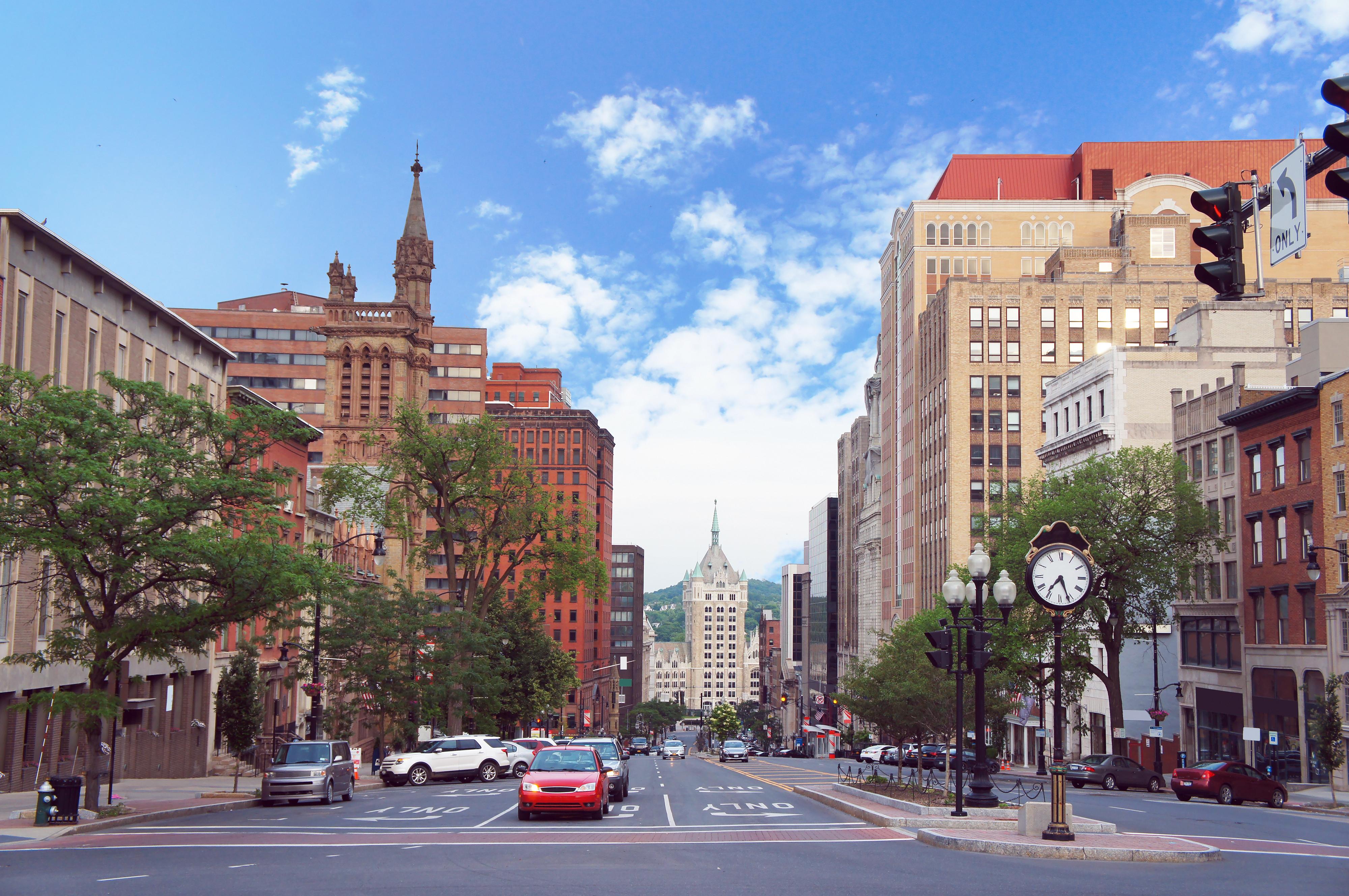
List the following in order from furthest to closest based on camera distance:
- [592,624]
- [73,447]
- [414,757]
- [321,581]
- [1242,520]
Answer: [592,624], [1242,520], [414,757], [321,581], [73,447]

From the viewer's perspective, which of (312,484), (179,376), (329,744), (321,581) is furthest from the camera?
(312,484)

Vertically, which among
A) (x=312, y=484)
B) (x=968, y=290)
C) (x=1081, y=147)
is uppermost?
(x=1081, y=147)

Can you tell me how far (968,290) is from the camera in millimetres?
Answer: 102438

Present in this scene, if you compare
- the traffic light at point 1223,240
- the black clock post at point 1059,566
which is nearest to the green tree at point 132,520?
the black clock post at point 1059,566

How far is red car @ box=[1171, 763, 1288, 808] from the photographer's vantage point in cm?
3959

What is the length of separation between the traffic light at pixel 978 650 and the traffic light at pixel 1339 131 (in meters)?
15.1

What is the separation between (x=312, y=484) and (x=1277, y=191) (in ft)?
212

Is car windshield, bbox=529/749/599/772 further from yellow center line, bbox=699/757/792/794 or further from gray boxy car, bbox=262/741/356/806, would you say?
yellow center line, bbox=699/757/792/794

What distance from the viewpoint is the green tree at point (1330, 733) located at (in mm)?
41312

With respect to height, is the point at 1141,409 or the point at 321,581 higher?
the point at 1141,409

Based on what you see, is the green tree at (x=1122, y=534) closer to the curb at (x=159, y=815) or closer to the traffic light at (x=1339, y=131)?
the curb at (x=159, y=815)

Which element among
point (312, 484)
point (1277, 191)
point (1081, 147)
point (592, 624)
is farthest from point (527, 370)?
point (1277, 191)

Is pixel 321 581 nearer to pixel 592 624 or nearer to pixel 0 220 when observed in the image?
pixel 0 220

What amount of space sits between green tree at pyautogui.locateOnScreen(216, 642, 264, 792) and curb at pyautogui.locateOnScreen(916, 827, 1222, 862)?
1024 inches
